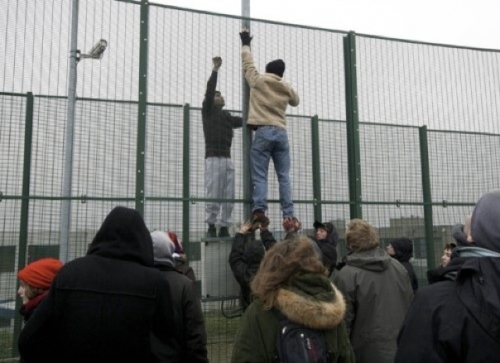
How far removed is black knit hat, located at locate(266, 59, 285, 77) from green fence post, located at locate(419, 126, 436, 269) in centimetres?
188

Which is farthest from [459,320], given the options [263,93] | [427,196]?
[427,196]

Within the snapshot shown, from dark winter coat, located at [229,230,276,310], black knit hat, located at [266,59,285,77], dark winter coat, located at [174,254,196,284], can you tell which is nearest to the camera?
dark winter coat, located at [174,254,196,284]

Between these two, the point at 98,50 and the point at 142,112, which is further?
the point at 142,112

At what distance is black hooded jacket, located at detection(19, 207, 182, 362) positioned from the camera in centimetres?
240

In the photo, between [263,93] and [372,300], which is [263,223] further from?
[372,300]

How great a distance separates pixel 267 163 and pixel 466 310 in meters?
3.64

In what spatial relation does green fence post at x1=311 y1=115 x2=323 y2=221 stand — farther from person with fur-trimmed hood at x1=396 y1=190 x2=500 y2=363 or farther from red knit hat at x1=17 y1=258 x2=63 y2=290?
person with fur-trimmed hood at x1=396 y1=190 x2=500 y2=363

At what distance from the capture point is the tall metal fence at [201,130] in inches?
184

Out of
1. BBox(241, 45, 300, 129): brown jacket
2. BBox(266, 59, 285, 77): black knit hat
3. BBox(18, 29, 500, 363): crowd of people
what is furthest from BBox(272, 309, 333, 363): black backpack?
BBox(266, 59, 285, 77): black knit hat

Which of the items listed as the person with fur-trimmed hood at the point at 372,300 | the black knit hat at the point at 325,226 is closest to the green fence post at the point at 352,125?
the black knit hat at the point at 325,226

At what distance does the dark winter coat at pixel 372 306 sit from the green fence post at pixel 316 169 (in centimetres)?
155

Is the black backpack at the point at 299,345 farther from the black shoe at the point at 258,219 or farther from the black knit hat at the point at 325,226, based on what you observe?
the black knit hat at the point at 325,226

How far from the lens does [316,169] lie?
5.72 metres

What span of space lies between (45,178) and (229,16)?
2.42m
